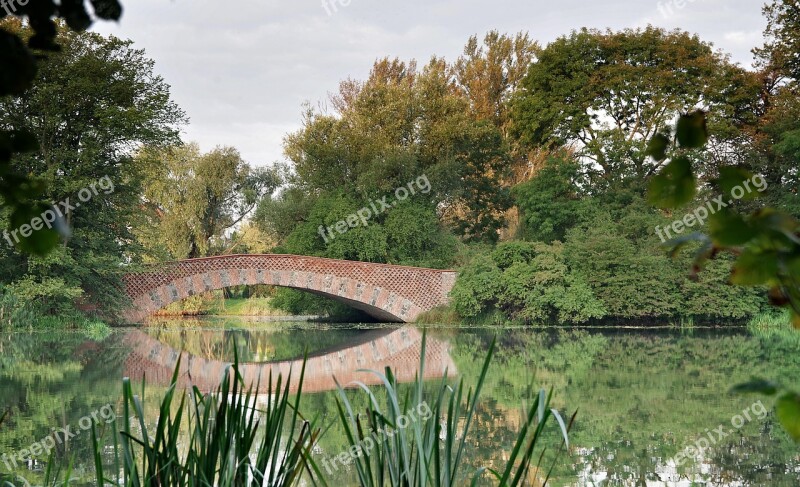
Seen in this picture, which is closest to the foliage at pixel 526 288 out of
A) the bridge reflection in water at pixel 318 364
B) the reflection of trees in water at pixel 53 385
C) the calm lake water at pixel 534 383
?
the calm lake water at pixel 534 383

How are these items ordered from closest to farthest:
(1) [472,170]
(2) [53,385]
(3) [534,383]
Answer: (2) [53,385] < (3) [534,383] < (1) [472,170]

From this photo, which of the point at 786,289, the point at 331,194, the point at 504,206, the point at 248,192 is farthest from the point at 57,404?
the point at 248,192

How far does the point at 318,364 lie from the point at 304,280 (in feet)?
33.1

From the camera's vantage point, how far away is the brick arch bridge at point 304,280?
64.4ft

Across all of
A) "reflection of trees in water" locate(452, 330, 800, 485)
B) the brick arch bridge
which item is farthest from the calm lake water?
the brick arch bridge

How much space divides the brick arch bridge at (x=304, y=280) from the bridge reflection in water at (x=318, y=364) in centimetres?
470

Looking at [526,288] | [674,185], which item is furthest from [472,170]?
[674,185]

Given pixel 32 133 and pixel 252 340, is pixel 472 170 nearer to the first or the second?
pixel 252 340

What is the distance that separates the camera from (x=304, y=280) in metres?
20.5

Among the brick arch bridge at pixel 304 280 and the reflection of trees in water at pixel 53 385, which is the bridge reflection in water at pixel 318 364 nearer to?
the reflection of trees in water at pixel 53 385

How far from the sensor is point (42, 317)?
16.3 meters

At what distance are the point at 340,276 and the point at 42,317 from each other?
21.5 feet

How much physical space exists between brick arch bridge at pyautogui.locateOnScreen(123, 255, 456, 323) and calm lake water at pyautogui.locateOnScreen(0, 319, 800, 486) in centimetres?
279

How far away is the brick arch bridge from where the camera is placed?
1964 cm
